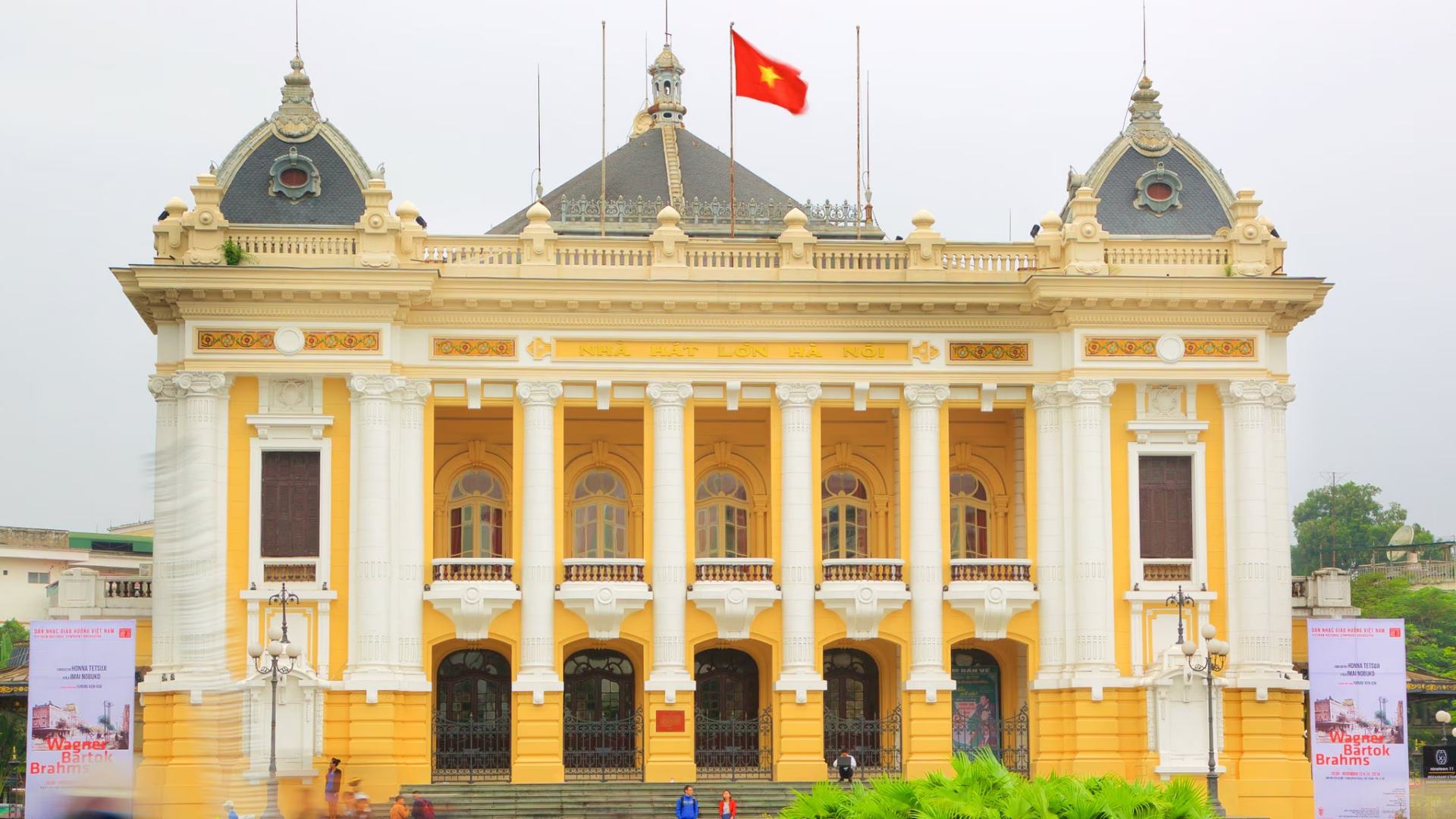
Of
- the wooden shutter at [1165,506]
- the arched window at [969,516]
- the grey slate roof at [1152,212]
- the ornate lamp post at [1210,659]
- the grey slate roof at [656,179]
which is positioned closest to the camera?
the ornate lamp post at [1210,659]

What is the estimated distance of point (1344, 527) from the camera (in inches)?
4067

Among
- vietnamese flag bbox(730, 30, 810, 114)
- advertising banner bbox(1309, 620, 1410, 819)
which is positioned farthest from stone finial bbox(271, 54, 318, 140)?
advertising banner bbox(1309, 620, 1410, 819)

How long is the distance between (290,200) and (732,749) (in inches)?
557

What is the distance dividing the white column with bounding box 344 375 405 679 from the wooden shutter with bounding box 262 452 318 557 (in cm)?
80

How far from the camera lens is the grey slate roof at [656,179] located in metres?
50.1

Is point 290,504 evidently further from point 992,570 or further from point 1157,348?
point 1157,348

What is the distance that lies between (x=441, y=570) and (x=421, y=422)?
2943mm

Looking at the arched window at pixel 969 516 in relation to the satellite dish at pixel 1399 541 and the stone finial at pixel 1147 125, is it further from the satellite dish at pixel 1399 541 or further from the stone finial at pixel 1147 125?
the satellite dish at pixel 1399 541

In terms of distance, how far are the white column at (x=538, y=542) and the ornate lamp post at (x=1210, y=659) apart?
12.1 m

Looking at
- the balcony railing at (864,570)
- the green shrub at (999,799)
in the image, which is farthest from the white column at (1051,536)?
the green shrub at (999,799)

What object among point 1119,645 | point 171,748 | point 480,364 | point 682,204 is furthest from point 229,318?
point 1119,645

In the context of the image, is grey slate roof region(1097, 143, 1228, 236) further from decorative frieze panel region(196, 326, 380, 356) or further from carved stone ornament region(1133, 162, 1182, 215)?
decorative frieze panel region(196, 326, 380, 356)

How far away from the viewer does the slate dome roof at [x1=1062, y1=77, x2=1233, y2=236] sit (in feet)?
143

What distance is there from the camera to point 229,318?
134ft
